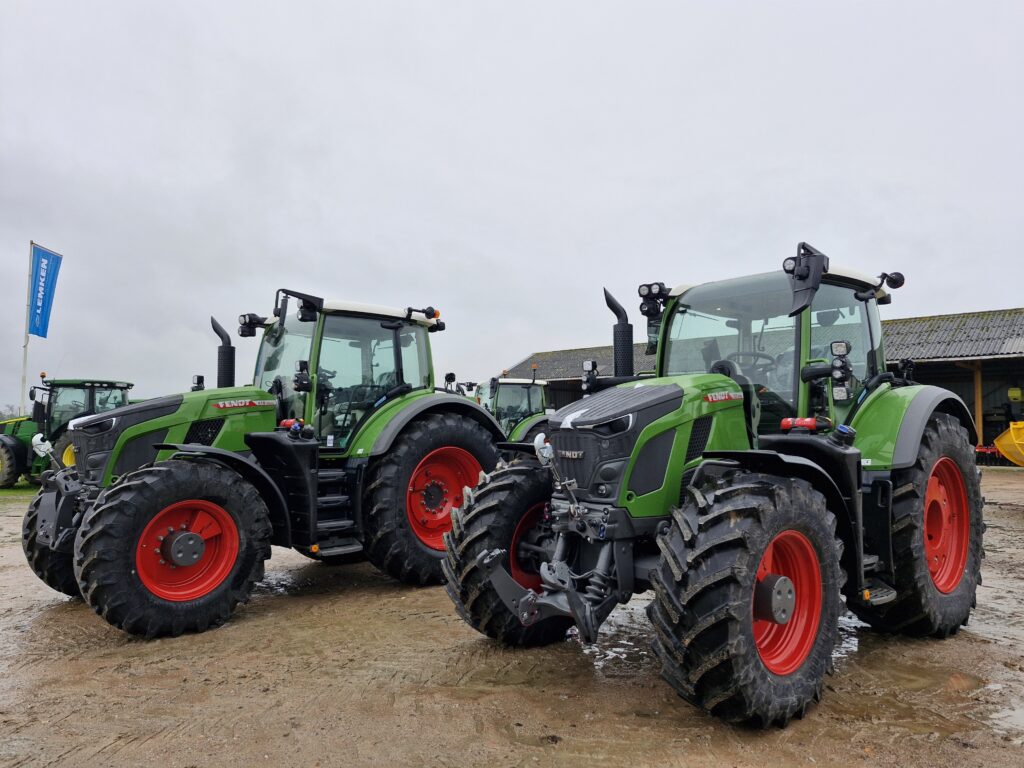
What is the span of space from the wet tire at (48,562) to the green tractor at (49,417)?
28.9 ft

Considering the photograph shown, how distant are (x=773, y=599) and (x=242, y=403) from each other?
4427 millimetres

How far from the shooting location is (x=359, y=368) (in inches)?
265

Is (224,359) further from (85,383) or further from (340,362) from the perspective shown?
(85,383)

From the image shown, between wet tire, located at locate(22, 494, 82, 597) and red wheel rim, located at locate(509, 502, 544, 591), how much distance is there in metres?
3.61

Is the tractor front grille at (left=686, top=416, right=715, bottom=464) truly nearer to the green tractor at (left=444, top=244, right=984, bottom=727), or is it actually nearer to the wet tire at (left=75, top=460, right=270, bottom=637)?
the green tractor at (left=444, top=244, right=984, bottom=727)

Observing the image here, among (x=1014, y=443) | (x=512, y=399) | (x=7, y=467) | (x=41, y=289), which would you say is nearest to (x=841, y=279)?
(x=512, y=399)

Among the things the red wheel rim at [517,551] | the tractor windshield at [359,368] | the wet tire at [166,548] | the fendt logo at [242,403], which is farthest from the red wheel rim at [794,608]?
the fendt logo at [242,403]

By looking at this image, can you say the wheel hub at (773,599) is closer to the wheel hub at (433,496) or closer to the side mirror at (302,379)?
the wheel hub at (433,496)

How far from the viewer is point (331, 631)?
4.95 m

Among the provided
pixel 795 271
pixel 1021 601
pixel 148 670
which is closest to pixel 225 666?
pixel 148 670

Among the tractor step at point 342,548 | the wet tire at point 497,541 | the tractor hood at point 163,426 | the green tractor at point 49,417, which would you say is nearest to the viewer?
the wet tire at point 497,541

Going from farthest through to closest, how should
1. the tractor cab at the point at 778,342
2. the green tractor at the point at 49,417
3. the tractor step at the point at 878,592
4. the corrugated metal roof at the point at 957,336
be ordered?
the corrugated metal roof at the point at 957,336 < the green tractor at the point at 49,417 < the tractor cab at the point at 778,342 < the tractor step at the point at 878,592

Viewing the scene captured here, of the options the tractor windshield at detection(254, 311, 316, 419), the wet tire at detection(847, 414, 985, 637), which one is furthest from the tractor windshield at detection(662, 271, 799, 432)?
the tractor windshield at detection(254, 311, 316, 419)

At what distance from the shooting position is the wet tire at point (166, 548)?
15.1 ft
